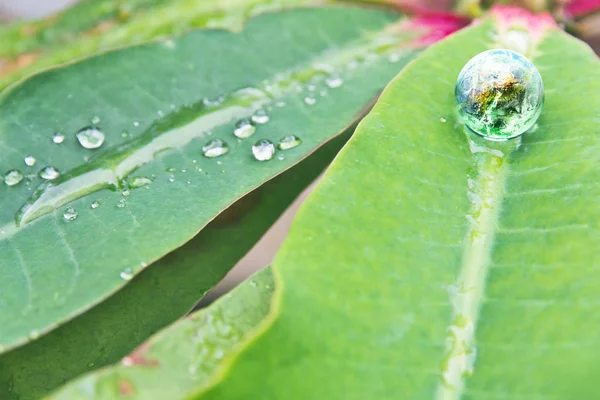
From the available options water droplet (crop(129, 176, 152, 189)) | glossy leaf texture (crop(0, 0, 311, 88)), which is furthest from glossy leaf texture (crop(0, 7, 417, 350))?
glossy leaf texture (crop(0, 0, 311, 88))

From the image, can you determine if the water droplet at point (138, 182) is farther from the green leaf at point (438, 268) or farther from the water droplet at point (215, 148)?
the green leaf at point (438, 268)

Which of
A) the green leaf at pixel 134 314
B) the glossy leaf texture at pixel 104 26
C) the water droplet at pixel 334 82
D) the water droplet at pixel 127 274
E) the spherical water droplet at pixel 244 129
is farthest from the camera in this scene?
the glossy leaf texture at pixel 104 26

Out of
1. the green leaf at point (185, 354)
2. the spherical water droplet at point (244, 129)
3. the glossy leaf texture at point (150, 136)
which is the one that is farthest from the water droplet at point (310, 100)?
the green leaf at point (185, 354)

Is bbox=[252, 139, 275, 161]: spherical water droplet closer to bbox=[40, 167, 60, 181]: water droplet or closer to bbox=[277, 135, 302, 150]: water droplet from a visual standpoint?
bbox=[277, 135, 302, 150]: water droplet

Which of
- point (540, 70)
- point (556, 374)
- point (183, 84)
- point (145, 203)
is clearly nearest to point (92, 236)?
point (145, 203)

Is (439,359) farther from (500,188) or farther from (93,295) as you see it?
Answer: (93,295)

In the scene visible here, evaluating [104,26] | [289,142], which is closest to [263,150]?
[289,142]

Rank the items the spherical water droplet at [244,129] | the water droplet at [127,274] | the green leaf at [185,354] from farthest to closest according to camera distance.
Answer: the spherical water droplet at [244,129] < the water droplet at [127,274] < the green leaf at [185,354]
